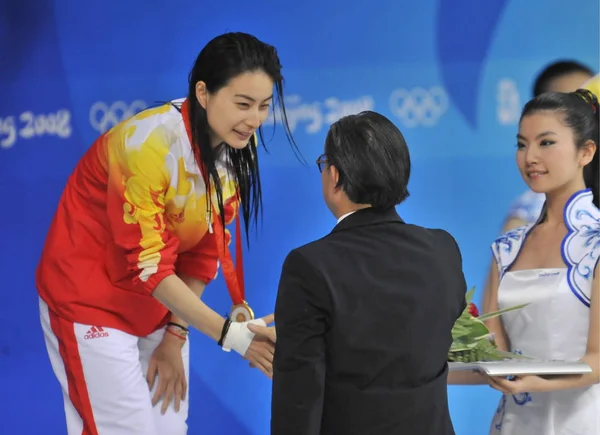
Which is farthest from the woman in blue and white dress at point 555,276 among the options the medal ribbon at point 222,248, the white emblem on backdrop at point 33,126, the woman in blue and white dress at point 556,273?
the white emblem on backdrop at point 33,126

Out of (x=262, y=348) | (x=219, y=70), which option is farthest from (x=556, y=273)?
(x=219, y=70)

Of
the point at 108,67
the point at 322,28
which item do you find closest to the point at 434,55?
the point at 322,28

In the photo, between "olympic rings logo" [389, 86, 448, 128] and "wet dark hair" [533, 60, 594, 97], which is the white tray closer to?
"olympic rings logo" [389, 86, 448, 128]

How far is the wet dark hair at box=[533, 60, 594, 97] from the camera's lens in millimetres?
3492

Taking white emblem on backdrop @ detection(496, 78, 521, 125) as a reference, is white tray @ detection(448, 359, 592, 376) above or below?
below

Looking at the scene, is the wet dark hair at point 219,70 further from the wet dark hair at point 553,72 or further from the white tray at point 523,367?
the wet dark hair at point 553,72

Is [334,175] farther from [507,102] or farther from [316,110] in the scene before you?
[507,102]

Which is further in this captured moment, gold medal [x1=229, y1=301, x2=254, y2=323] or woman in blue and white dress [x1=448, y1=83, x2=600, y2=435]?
gold medal [x1=229, y1=301, x2=254, y2=323]

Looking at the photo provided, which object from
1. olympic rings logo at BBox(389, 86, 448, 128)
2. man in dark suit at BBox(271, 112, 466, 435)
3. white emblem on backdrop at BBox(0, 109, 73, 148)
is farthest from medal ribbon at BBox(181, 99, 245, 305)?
olympic rings logo at BBox(389, 86, 448, 128)

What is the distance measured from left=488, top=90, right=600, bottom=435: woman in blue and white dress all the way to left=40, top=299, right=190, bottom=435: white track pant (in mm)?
976

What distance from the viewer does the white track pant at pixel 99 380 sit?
7.13 feet

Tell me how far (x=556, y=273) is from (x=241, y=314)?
2.78 feet

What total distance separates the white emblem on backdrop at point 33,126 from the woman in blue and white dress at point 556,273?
1566mm

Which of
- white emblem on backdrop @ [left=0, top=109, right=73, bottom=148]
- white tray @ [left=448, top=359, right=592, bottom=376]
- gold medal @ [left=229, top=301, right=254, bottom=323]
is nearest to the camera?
white tray @ [left=448, top=359, right=592, bottom=376]
